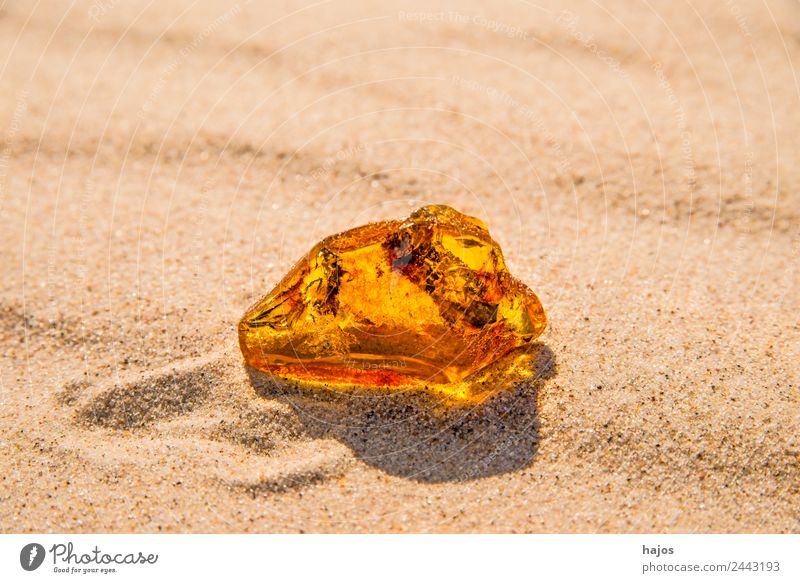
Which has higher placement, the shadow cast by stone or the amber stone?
the amber stone

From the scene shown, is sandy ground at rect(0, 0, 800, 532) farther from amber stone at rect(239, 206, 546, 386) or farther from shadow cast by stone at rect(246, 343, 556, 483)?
amber stone at rect(239, 206, 546, 386)

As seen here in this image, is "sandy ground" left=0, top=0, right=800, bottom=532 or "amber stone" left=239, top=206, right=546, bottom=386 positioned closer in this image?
"sandy ground" left=0, top=0, right=800, bottom=532
